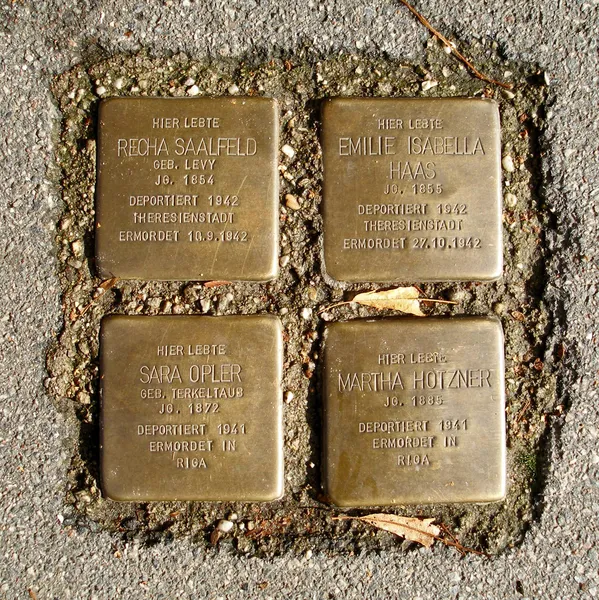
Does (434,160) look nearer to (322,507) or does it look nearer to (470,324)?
(470,324)

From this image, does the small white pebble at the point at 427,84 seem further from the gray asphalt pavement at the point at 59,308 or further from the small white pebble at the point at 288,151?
the small white pebble at the point at 288,151

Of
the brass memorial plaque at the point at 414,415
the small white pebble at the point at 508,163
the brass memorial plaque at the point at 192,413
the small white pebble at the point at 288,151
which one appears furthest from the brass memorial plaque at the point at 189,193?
the small white pebble at the point at 508,163

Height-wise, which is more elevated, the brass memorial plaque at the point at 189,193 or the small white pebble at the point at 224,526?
the brass memorial plaque at the point at 189,193

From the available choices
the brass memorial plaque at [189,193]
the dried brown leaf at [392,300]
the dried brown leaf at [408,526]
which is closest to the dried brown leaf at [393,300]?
the dried brown leaf at [392,300]

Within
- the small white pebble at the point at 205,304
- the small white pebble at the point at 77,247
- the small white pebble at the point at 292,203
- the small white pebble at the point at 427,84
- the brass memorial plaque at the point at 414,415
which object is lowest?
the brass memorial plaque at the point at 414,415

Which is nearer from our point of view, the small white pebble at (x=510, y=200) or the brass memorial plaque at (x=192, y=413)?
the brass memorial plaque at (x=192, y=413)

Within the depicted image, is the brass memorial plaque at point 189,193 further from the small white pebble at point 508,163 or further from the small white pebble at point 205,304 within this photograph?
the small white pebble at point 508,163
